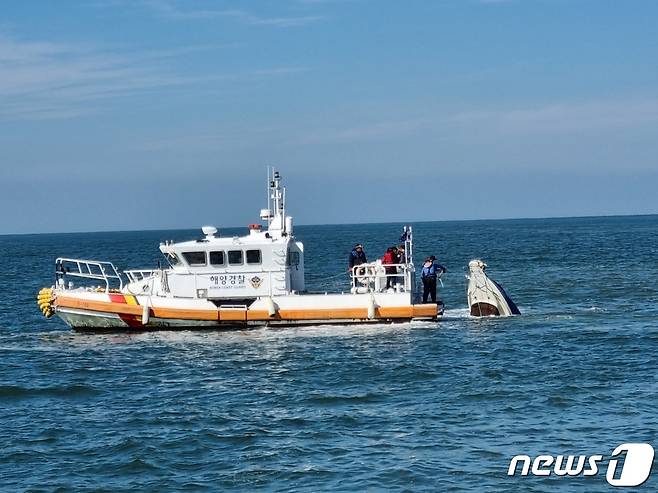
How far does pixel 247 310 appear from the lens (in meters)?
29.6

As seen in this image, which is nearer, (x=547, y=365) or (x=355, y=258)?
(x=547, y=365)

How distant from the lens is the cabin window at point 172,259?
98.7 feet

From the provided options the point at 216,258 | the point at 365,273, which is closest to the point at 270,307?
the point at 216,258

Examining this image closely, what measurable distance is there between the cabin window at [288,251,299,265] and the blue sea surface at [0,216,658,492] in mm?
2285

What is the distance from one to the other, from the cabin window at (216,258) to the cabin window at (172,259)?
3.43ft

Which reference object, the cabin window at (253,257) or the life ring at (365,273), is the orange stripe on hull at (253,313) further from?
the cabin window at (253,257)

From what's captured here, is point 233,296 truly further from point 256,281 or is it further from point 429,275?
point 429,275

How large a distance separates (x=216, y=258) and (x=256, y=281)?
1397 mm

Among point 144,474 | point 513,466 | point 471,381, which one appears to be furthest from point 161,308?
point 513,466

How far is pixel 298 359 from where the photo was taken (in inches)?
999

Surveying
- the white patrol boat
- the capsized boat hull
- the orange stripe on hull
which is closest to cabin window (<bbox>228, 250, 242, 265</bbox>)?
the white patrol boat

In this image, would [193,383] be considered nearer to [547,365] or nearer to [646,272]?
[547,365]

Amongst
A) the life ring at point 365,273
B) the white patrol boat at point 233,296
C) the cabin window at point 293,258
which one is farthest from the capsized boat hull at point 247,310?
the cabin window at point 293,258

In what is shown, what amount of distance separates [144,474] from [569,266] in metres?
46.7
